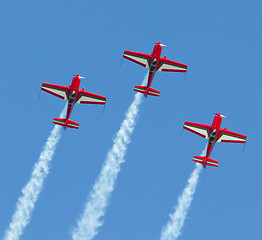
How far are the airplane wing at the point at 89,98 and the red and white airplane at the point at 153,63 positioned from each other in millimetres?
5663

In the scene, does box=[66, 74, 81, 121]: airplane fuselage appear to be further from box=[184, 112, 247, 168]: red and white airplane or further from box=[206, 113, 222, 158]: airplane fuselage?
box=[206, 113, 222, 158]: airplane fuselage

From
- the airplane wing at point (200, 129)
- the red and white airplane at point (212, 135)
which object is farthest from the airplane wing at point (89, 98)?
the airplane wing at point (200, 129)

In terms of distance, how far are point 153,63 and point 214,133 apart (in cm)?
1374

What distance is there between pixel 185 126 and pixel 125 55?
13.9 m

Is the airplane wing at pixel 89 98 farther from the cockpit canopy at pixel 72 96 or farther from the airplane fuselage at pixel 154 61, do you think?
the airplane fuselage at pixel 154 61

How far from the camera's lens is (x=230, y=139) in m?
126

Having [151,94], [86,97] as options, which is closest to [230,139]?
[151,94]

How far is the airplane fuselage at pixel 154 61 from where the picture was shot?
4887 inches

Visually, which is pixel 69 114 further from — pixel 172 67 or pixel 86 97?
pixel 172 67

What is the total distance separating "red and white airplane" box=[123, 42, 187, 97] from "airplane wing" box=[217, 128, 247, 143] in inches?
441

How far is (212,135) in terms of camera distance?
408ft

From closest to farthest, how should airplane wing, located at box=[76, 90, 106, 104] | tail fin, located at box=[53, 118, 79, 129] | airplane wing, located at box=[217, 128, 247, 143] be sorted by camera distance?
1. tail fin, located at box=[53, 118, 79, 129]
2. airplane wing, located at box=[76, 90, 106, 104]
3. airplane wing, located at box=[217, 128, 247, 143]

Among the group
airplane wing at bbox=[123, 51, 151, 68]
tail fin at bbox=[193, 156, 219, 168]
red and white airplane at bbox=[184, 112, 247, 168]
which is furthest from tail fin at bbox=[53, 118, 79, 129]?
tail fin at bbox=[193, 156, 219, 168]

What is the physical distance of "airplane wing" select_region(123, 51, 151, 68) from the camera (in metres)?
125
